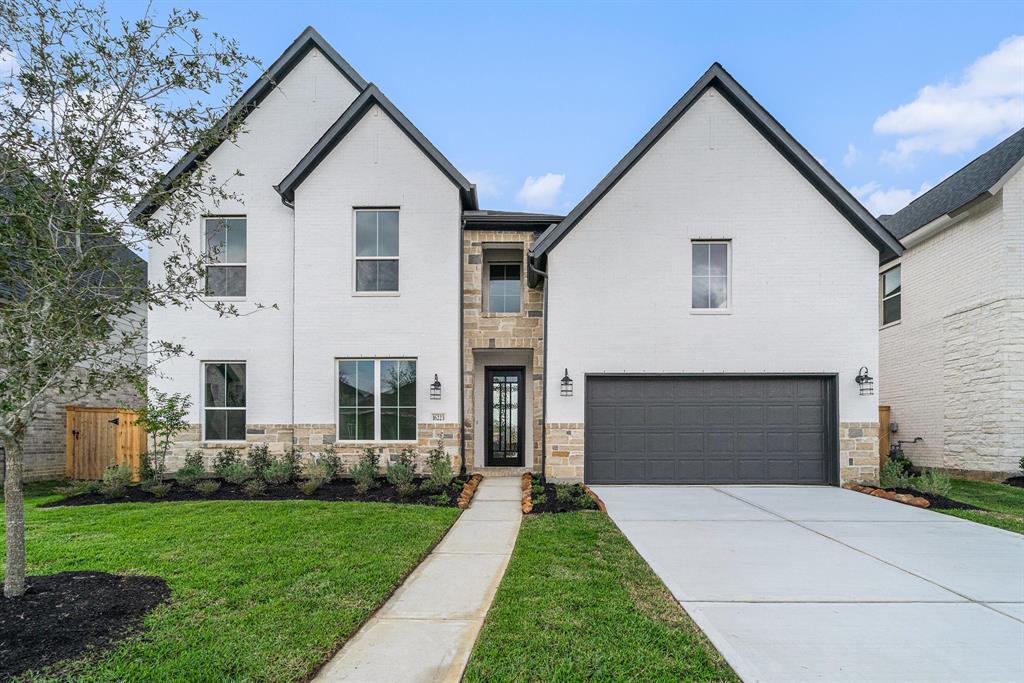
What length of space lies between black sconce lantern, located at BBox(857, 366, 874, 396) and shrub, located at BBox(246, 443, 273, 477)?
38.6 ft

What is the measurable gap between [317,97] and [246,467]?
8033mm

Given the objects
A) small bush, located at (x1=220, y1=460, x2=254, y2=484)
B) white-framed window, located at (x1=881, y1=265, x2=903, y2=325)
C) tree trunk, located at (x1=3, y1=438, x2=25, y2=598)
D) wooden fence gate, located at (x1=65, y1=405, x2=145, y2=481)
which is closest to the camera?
tree trunk, located at (x1=3, y1=438, x2=25, y2=598)

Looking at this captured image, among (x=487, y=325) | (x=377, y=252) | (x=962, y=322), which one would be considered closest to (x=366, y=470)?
(x=487, y=325)

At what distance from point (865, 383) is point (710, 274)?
11.8 ft

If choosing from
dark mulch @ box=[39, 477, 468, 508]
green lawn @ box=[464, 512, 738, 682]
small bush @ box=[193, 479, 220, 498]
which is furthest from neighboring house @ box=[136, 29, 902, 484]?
green lawn @ box=[464, 512, 738, 682]

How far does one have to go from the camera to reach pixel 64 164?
4.10 m

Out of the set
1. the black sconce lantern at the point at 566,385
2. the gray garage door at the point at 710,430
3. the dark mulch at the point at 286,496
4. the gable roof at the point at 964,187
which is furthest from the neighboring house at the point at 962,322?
the dark mulch at the point at 286,496

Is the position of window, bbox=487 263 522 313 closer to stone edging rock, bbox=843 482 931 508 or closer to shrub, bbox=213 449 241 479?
shrub, bbox=213 449 241 479

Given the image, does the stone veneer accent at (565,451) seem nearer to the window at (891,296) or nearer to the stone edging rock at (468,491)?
the stone edging rock at (468,491)

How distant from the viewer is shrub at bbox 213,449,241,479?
33.2ft

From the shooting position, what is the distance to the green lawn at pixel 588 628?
3.12 metres

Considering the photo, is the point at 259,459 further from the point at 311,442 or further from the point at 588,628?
the point at 588,628

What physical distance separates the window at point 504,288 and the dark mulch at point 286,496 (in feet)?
14.2

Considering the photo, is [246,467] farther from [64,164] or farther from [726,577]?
[726,577]
